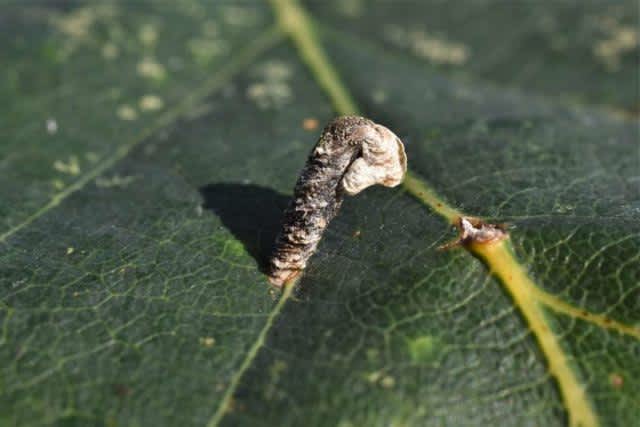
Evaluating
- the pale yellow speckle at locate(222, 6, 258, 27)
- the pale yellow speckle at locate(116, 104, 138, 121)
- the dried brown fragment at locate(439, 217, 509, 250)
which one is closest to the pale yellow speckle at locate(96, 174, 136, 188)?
the pale yellow speckle at locate(116, 104, 138, 121)

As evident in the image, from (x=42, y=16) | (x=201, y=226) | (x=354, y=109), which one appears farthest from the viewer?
(x=42, y=16)

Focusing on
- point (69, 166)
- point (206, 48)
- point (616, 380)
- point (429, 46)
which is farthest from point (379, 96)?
point (616, 380)

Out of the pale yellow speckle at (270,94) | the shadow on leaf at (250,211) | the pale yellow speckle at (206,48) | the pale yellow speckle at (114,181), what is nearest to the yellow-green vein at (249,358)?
the shadow on leaf at (250,211)

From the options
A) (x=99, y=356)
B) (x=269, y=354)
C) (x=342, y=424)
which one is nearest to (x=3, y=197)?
(x=99, y=356)

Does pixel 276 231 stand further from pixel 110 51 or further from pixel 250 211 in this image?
pixel 110 51

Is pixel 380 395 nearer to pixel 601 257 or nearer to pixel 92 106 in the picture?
pixel 601 257

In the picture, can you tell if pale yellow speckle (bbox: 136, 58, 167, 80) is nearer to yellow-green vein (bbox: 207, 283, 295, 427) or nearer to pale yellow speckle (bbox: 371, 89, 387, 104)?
pale yellow speckle (bbox: 371, 89, 387, 104)
